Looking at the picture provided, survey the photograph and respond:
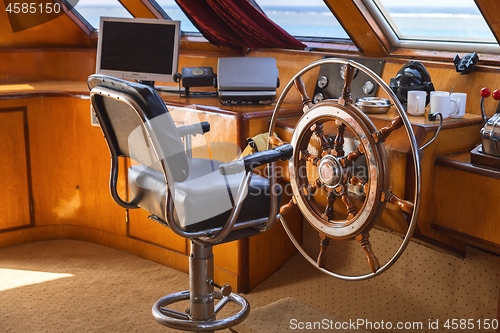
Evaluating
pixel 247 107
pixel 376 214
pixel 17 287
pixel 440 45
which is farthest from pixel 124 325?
pixel 440 45

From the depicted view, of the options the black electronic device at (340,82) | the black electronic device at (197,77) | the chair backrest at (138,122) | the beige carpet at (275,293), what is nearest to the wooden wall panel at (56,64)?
the black electronic device at (197,77)

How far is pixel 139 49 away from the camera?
333cm

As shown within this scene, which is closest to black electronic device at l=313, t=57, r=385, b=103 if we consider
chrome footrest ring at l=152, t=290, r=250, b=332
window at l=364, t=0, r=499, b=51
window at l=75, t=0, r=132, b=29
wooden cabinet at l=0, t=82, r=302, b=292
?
window at l=364, t=0, r=499, b=51

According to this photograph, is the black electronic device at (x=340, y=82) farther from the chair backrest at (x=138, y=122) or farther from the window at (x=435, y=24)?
the chair backrest at (x=138, y=122)

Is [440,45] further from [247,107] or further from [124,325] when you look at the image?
[124,325]

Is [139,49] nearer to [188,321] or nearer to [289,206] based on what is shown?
[289,206]

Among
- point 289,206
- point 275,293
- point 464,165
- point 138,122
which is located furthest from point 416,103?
point 275,293

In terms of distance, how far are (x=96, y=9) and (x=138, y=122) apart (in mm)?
2618

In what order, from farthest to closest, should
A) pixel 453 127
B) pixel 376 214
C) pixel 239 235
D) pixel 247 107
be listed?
pixel 247 107, pixel 453 127, pixel 239 235, pixel 376 214

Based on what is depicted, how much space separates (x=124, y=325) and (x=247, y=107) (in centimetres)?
105

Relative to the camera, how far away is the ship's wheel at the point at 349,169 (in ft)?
5.99

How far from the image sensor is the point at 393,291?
2.75 m

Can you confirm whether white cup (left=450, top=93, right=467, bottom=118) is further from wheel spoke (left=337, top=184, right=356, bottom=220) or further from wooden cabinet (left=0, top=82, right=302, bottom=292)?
wooden cabinet (left=0, top=82, right=302, bottom=292)

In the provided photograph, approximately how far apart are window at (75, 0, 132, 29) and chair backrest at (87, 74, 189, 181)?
7.19 ft
